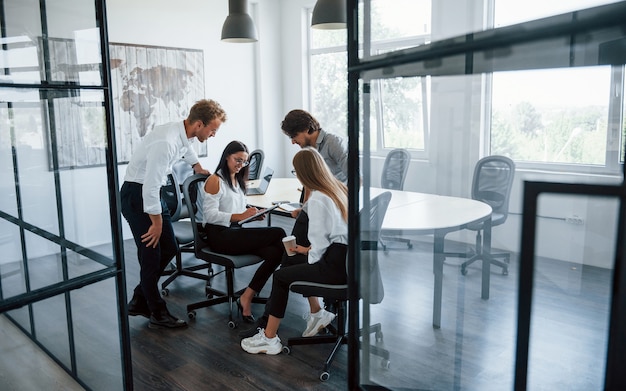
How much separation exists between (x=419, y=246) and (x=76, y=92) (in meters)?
1.54

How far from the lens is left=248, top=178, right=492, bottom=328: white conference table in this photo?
1412mm

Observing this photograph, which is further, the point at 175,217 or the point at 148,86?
the point at 148,86

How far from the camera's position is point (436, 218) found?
1608 millimetres

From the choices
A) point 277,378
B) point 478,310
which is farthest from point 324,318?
point 478,310

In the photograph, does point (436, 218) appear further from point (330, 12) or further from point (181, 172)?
point (181, 172)

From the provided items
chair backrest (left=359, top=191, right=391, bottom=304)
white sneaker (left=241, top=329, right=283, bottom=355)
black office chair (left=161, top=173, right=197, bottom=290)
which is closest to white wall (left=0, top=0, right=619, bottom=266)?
chair backrest (left=359, top=191, right=391, bottom=304)

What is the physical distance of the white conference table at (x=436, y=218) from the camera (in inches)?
55.6

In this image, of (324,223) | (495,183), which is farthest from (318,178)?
(495,183)

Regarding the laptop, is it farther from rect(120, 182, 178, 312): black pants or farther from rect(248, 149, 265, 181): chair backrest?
rect(120, 182, 178, 312): black pants

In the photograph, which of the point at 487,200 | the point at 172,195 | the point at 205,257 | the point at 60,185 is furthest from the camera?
the point at 172,195

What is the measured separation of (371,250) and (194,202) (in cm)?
208

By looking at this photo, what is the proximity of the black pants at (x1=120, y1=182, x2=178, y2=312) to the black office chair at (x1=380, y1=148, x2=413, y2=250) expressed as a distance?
6.68 ft

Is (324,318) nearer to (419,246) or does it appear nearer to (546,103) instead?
(419,246)

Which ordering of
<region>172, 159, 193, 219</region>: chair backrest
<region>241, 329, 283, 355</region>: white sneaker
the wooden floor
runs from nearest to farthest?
the wooden floor, <region>241, 329, 283, 355</region>: white sneaker, <region>172, 159, 193, 219</region>: chair backrest
